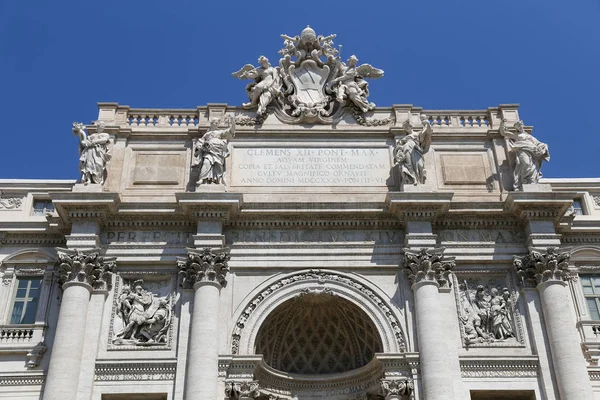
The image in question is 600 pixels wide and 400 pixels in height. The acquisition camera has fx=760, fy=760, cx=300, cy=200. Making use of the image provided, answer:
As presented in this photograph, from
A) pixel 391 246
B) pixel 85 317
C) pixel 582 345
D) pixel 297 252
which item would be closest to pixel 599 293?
pixel 582 345

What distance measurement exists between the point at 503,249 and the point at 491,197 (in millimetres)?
1963

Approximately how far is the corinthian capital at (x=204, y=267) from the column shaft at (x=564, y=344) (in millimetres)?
9374

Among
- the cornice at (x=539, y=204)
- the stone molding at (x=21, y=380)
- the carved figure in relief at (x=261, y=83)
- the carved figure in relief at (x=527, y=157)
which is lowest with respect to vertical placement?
the stone molding at (x=21, y=380)

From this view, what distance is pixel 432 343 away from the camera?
2116 cm

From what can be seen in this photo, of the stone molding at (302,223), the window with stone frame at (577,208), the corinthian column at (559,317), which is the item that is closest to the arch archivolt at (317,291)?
the stone molding at (302,223)

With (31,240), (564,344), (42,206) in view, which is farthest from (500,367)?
(42,206)

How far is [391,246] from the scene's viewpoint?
920 inches

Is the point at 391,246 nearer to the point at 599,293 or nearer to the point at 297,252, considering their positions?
the point at 297,252

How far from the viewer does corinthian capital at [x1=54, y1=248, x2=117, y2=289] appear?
72.5 feet

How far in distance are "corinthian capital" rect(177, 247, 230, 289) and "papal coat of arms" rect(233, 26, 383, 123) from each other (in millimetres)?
5720

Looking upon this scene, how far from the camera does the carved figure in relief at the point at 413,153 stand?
24125mm

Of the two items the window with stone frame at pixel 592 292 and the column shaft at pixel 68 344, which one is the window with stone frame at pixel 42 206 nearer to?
the column shaft at pixel 68 344

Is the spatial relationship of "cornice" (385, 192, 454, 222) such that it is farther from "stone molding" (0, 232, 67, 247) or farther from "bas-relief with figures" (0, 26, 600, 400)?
"stone molding" (0, 232, 67, 247)

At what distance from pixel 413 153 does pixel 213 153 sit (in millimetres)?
6405
